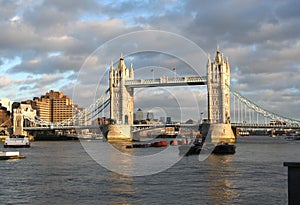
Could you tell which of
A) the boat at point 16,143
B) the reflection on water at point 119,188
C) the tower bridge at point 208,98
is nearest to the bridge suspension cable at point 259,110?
the tower bridge at point 208,98

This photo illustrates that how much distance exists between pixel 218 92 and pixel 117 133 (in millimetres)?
18518

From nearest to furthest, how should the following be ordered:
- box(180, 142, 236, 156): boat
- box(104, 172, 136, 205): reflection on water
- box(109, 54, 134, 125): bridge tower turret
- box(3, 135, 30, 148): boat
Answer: box(104, 172, 136, 205): reflection on water < box(180, 142, 236, 156): boat < box(3, 135, 30, 148): boat < box(109, 54, 134, 125): bridge tower turret

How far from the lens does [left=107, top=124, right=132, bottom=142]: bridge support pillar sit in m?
86.5

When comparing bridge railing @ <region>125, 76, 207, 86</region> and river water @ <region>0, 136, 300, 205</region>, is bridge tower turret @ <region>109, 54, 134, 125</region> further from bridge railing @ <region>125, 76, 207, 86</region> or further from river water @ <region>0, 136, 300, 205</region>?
river water @ <region>0, 136, 300, 205</region>

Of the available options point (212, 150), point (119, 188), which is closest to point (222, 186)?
point (119, 188)

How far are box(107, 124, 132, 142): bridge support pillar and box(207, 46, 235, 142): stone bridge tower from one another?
1520 centimetres

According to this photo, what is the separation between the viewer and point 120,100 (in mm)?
92312

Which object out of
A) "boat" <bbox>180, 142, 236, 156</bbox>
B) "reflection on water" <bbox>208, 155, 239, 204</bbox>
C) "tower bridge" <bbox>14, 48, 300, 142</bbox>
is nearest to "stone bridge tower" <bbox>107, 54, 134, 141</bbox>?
"tower bridge" <bbox>14, 48, 300, 142</bbox>

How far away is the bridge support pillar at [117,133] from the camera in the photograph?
284ft

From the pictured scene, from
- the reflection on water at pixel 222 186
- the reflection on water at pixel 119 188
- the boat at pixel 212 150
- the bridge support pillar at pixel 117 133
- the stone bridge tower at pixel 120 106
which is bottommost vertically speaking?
the reflection on water at pixel 222 186

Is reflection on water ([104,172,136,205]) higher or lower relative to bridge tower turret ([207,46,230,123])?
lower

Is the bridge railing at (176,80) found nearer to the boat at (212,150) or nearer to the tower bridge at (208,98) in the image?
the tower bridge at (208,98)

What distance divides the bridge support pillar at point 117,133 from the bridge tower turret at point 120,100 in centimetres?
328

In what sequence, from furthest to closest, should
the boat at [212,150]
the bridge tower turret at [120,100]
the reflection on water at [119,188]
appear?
1. the bridge tower turret at [120,100]
2. the boat at [212,150]
3. the reflection on water at [119,188]
